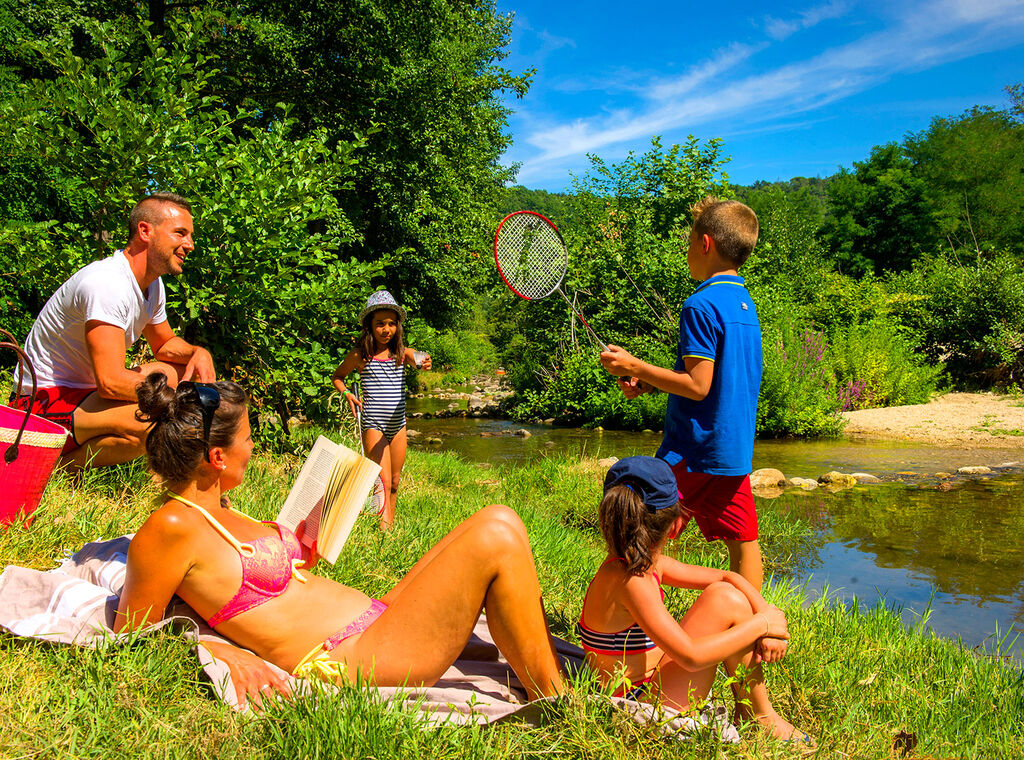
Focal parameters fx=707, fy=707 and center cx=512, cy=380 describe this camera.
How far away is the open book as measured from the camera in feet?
9.48

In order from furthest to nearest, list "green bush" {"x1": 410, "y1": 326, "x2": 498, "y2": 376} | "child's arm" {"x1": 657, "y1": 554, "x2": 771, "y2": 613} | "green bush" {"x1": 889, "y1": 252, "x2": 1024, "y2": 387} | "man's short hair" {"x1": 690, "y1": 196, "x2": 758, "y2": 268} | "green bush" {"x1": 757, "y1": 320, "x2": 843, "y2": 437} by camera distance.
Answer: "green bush" {"x1": 410, "y1": 326, "x2": 498, "y2": 376} → "green bush" {"x1": 889, "y1": 252, "x2": 1024, "y2": 387} → "green bush" {"x1": 757, "y1": 320, "x2": 843, "y2": 437} → "man's short hair" {"x1": 690, "y1": 196, "x2": 758, "y2": 268} → "child's arm" {"x1": 657, "y1": 554, "x2": 771, "y2": 613}

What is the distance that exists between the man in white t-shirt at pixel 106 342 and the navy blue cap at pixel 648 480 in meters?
2.62

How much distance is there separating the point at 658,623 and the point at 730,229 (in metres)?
1.90

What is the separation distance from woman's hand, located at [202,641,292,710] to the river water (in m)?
4.16

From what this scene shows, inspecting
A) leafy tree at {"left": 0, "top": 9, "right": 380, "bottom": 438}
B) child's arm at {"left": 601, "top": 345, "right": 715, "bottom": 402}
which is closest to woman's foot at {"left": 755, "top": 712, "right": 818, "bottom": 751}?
child's arm at {"left": 601, "top": 345, "right": 715, "bottom": 402}

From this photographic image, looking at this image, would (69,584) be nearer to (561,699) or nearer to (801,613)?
(561,699)

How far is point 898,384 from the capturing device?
1652 cm

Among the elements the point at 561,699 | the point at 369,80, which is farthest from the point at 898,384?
the point at 561,699

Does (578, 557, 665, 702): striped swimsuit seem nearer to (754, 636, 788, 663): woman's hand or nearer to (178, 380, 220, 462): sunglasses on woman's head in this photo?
(754, 636, 788, 663): woman's hand

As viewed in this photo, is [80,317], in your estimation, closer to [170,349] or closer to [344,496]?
[170,349]

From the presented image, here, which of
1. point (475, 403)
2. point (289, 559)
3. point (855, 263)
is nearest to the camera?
point (289, 559)

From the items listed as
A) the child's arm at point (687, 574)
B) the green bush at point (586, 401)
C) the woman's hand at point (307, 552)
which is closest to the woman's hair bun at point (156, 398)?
the woman's hand at point (307, 552)

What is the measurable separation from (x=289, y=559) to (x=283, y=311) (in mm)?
3690

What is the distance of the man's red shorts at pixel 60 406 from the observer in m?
3.93
